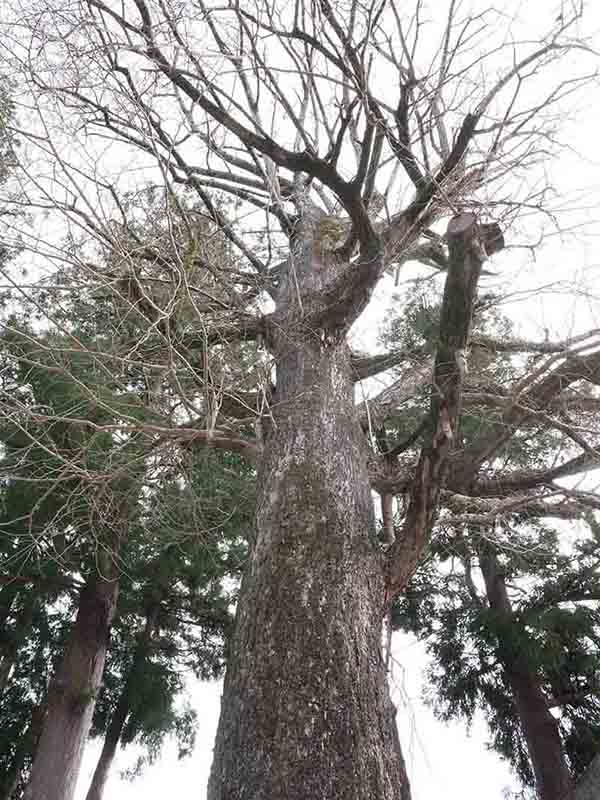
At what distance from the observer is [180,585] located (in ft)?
21.5

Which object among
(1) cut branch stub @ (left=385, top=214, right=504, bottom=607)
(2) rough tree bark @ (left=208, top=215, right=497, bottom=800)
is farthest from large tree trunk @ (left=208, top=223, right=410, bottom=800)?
(1) cut branch stub @ (left=385, top=214, right=504, bottom=607)

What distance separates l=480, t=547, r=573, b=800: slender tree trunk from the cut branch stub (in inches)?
153

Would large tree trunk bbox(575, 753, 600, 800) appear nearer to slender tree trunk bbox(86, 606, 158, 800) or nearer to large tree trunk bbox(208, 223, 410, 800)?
large tree trunk bbox(208, 223, 410, 800)

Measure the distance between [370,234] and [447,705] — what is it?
18.8 feet

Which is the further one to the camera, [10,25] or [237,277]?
[237,277]

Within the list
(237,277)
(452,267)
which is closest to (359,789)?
A: (452,267)

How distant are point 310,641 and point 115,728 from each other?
5.65 m

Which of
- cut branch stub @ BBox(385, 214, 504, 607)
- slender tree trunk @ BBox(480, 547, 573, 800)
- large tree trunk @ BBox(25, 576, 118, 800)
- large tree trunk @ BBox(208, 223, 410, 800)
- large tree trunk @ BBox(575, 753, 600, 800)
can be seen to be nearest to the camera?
large tree trunk @ BBox(208, 223, 410, 800)

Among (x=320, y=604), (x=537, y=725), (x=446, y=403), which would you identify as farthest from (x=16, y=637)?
(x=446, y=403)

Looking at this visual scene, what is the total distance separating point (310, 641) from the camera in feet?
4.63

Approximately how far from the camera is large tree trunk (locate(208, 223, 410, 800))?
1.19m

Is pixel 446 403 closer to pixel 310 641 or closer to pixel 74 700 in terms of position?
pixel 310 641

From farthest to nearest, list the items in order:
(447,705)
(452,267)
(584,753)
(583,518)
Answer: (447,705) → (584,753) → (583,518) → (452,267)

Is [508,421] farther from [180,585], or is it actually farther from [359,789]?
[180,585]
